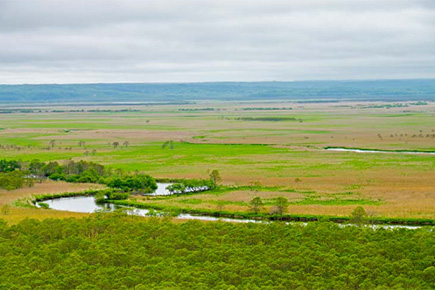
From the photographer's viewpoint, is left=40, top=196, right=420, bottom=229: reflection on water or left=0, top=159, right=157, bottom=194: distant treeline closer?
left=40, top=196, right=420, bottom=229: reflection on water

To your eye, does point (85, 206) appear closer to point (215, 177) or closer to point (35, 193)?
point (35, 193)

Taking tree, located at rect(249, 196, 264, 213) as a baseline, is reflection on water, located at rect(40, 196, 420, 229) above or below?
below

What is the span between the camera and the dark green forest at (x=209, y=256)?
29.5m

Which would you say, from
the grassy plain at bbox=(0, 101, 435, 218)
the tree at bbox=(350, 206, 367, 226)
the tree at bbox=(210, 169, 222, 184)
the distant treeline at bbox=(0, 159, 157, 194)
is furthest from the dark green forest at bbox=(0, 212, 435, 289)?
the tree at bbox=(210, 169, 222, 184)

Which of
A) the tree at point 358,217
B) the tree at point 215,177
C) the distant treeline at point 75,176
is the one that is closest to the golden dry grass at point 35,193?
the distant treeline at point 75,176

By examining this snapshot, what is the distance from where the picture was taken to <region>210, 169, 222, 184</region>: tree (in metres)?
67.8

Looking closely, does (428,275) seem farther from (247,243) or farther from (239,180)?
(239,180)

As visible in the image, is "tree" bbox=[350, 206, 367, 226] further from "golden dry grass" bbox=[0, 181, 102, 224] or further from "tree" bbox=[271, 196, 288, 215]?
"golden dry grass" bbox=[0, 181, 102, 224]

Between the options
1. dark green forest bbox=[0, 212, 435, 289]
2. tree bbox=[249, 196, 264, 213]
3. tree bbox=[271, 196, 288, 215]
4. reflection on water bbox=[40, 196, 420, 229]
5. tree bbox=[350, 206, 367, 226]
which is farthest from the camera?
reflection on water bbox=[40, 196, 420, 229]

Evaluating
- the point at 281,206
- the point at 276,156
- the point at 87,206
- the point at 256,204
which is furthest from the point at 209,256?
the point at 276,156

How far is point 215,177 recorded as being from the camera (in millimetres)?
68375

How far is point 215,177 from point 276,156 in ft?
91.6

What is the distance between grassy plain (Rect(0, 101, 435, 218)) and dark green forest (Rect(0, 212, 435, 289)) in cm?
1361

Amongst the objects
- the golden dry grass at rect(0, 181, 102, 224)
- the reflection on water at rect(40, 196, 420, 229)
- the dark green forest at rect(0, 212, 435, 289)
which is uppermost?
the dark green forest at rect(0, 212, 435, 289)
